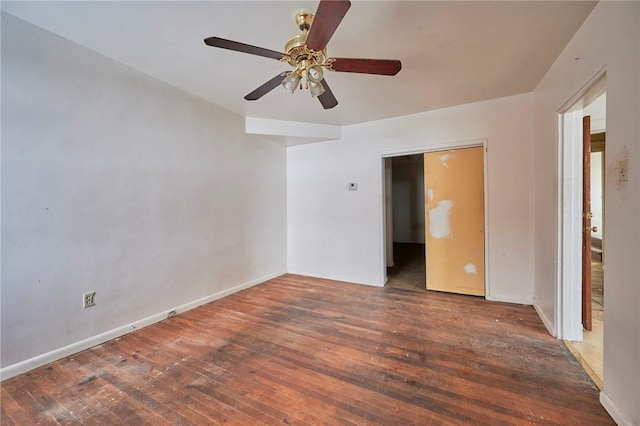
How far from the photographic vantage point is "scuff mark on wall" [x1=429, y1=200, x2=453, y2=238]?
3.40 m

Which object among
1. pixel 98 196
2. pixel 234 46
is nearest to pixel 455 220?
pixel 234 46

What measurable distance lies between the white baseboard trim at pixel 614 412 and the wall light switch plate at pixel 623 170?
4.01 feet

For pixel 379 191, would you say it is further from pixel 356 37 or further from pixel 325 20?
pixel 325 20

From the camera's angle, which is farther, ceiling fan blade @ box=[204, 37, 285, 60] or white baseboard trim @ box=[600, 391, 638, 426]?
ceiling fan blade @ box=[204, 37, 285, 60]

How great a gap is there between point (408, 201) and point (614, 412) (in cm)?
638

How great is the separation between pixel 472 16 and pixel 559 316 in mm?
2503

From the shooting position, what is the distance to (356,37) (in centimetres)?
189

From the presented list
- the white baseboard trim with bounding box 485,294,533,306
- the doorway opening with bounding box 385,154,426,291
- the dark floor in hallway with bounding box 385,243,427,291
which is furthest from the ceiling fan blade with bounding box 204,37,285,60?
the doorway opening with bounding box 385,154,426,291

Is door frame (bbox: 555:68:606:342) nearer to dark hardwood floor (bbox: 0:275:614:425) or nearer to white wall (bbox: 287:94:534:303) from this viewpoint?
dark hardwood floor (bbox: 0:275:614:425)

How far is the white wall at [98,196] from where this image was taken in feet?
6.04

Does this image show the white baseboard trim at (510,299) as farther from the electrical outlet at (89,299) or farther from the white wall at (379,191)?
the electrical outlet at (89,299)

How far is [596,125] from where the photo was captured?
3.27 meters

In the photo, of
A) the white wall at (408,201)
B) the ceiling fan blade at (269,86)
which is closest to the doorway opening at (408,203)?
the white wall at (408,201)

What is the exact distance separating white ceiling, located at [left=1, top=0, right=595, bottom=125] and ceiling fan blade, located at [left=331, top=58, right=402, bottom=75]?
31 centimetres
